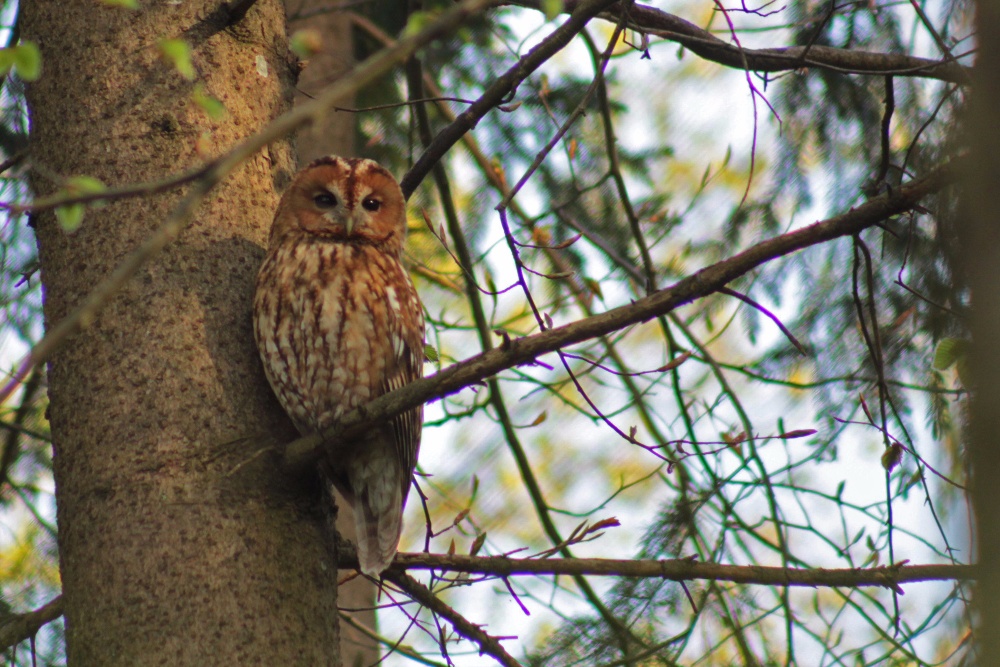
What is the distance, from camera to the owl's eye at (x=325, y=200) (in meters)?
3.21

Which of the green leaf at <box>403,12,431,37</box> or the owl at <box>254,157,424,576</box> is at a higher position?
the owl at <box>254,157,424,576</box>

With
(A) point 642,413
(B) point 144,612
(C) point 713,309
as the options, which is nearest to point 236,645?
(B) point 144,612

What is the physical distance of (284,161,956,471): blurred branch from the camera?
1.89 m

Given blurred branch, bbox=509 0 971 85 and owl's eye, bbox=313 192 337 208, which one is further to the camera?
owl's eye, bbox=313 192 337 208

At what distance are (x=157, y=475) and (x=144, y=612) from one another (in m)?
0.28

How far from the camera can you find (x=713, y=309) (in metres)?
4.21

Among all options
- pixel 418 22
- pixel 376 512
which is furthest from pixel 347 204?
pixel 418 22

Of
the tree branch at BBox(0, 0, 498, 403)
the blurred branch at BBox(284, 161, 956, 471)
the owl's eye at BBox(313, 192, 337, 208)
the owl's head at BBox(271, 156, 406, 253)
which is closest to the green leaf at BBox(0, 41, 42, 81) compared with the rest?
the tree branch at BBox(0, 0, 498, 403)

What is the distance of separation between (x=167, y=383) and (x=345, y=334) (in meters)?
0.65

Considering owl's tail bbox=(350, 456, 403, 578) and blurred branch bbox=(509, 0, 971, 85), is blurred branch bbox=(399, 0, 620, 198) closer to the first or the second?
blurred branch bbox=(509, 0, 971, 85)

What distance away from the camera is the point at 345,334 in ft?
9.50

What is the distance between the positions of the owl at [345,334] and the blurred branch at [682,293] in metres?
0.69

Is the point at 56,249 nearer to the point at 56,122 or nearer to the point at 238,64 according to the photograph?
the point at 56,122

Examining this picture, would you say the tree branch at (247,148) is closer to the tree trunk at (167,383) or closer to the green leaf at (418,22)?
the green leaf at (418,22)
